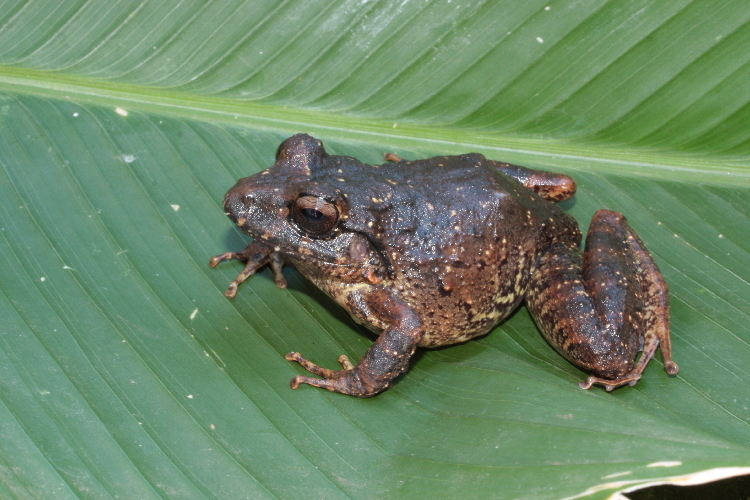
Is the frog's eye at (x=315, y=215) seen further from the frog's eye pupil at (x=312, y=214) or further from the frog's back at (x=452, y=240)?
the frog's back at (x=452, y=240)

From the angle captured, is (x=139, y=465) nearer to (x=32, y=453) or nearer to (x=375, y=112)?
(x=32, y=453)

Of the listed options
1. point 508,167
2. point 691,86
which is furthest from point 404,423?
point 691,86

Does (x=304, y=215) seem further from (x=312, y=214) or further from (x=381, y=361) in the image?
(x=381, y=361)

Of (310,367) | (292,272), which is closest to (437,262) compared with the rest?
(310,367)

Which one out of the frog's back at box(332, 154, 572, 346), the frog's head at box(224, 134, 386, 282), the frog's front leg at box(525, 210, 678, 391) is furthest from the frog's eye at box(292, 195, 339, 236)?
the frog's front leg at box(525, 210, 678, 391)

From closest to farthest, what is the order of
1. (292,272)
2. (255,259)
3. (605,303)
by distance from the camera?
(605,303) < (255,259) < (292,272)

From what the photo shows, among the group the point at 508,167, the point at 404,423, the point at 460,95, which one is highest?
the point at 460,95

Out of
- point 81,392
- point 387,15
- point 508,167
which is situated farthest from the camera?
point 387,15
